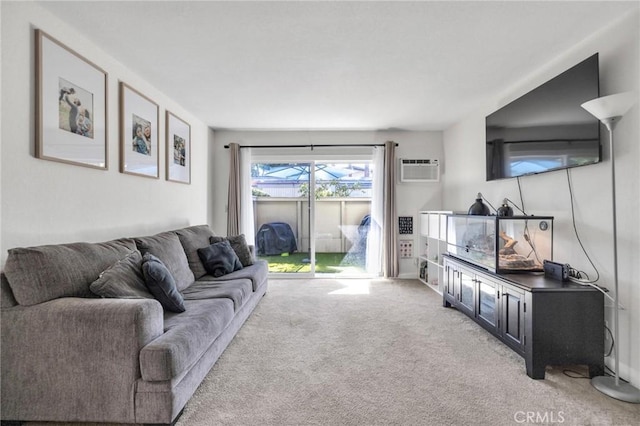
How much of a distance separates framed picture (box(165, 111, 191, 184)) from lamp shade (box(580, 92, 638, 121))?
152 inches

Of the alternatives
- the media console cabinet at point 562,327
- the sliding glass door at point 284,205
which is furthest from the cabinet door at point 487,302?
the sliding glass door at point 284,205

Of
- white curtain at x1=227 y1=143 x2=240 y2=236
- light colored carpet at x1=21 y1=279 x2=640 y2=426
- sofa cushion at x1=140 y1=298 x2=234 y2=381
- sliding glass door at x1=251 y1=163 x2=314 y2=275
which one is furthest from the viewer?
sliding glass door at x1=251 y1=163 x2=314 y2=275

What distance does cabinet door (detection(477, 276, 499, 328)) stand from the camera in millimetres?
2525

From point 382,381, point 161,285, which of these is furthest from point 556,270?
point 161,285

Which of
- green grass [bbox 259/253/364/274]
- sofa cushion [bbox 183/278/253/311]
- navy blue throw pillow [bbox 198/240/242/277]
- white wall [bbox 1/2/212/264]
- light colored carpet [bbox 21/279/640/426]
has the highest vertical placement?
white wall [bbox 1/2/212/264]

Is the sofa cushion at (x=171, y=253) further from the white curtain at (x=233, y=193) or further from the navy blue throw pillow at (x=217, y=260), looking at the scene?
the white curtain at (x=233, y=193)

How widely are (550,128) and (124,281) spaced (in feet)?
11.3

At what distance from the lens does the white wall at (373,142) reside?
16.5 feet

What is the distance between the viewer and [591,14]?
2014 mm

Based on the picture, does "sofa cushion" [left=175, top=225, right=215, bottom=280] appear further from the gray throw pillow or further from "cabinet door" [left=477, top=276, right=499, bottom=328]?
"cabinet door" [left=477, top=276, right=499, bottom=328]

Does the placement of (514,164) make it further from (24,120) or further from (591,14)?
(24,120)

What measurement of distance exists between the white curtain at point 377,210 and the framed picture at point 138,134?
10.4 feet

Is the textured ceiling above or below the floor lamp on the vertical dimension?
above

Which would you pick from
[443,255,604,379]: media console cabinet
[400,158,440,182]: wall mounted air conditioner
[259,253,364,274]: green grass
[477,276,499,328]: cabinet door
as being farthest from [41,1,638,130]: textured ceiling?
[259,253,364,274]: green grass
